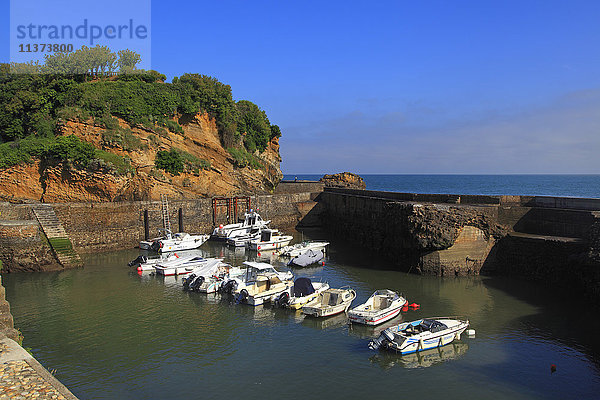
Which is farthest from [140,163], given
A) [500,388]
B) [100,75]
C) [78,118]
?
[500,388]

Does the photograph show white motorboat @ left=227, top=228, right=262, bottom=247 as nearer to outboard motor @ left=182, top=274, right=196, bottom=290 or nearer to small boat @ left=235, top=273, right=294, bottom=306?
outboard motor @ left=182, top=274, right=196, bottom=290

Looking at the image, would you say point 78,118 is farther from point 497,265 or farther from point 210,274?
point 497,265

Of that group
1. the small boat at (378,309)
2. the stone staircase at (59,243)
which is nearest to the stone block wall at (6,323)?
the small boat at (378,309)

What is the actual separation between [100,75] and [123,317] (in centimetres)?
4201

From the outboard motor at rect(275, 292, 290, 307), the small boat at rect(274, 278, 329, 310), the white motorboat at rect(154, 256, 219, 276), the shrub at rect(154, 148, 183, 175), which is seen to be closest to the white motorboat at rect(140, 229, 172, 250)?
the white motorboat at rect(154, 256, 219, 276)

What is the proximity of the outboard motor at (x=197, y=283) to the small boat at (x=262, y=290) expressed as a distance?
287 centimetres

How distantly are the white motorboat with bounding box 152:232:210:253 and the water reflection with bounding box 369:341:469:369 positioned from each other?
23151 millimetres

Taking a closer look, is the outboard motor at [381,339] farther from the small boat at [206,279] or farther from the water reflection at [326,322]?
the small boat at [206,279]

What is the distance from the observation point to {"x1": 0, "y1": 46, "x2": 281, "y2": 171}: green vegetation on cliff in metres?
36.4

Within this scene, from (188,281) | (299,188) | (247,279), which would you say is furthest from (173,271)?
(299,188)

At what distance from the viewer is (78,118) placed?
38.2 m

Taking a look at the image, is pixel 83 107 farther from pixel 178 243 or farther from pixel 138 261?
pixel 138 261

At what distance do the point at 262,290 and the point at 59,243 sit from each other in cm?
1613

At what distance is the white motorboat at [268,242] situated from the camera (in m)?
36.7
